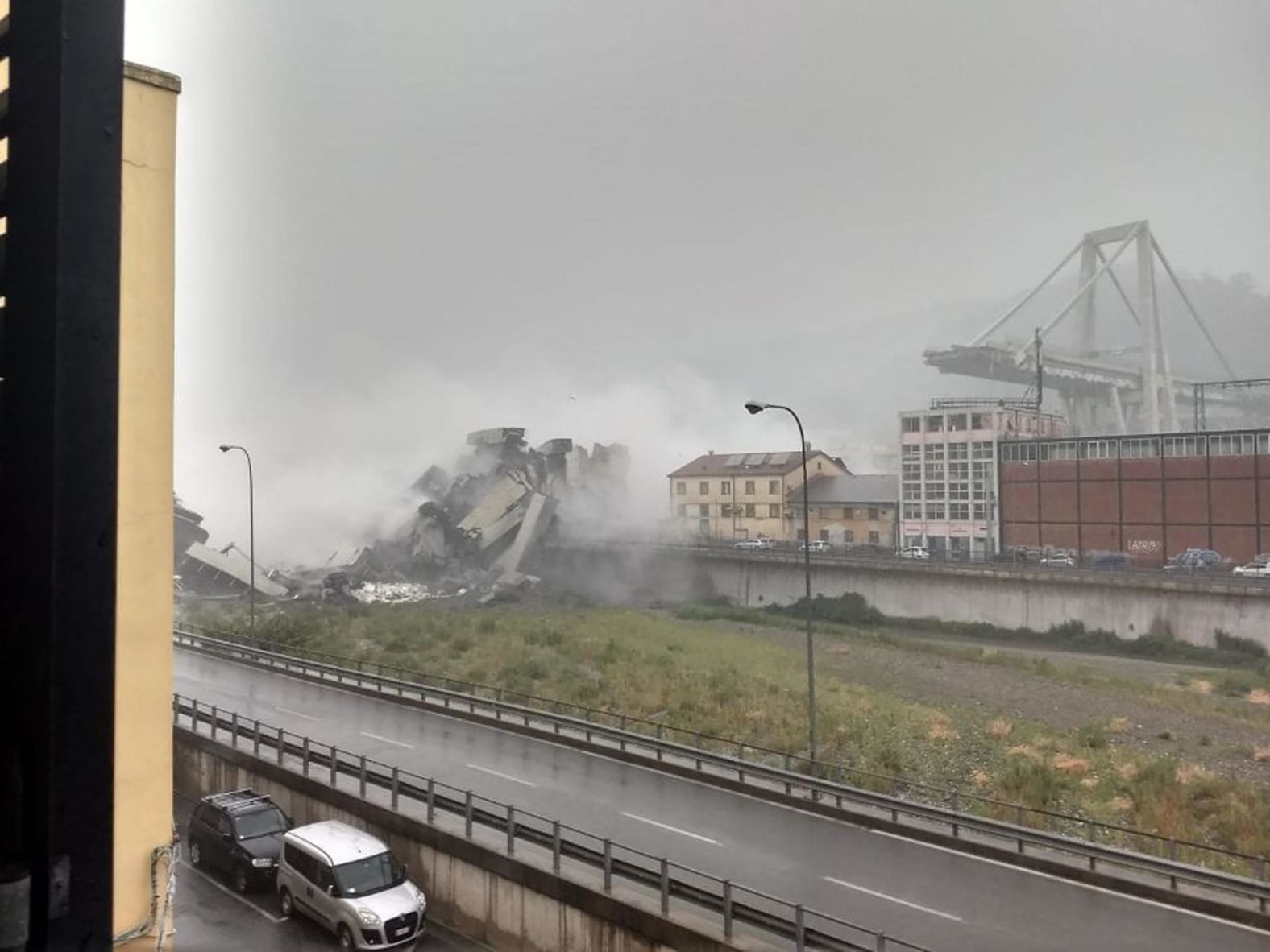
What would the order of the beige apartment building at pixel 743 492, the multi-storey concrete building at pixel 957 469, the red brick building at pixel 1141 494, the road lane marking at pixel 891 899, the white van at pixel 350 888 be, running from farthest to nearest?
1. the beige apartment building at pixel 743 492
2. the multi-storey concrete building at pixel 957 469
3. the red brick building at pixel 1141 494
4. the white van at pixel 350 888
5. the road lane marking at pixel 891 899

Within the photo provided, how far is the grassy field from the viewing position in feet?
33.6

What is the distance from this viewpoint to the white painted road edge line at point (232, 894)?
7152 millimetres

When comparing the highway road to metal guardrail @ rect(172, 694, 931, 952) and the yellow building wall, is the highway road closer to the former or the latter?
metal guardrail @ rect(172, 694, 931, 952)

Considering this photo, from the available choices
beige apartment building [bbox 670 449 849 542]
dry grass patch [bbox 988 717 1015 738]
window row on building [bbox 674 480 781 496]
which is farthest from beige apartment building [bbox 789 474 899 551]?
dry grass patch [bbox 988 717 1015 738]

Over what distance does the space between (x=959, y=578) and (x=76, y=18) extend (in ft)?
82.4

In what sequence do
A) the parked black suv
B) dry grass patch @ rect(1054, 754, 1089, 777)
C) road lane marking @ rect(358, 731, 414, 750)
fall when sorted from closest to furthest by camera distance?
the parked black suv → road lane marking @ rect(358, 731, 414, 750) → dry grass patch @ rect(1054, 754, 1089, 777)

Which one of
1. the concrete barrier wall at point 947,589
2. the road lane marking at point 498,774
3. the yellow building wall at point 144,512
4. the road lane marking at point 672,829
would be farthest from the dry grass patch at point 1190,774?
the yellow building wall at point 144,512

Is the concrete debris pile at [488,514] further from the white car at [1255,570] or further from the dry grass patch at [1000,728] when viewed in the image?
the white car at [1255,570]

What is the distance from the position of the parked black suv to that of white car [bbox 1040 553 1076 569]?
20.3 m

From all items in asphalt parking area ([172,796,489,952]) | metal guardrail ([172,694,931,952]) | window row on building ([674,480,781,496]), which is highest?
window row on building ([674,480,781,496])

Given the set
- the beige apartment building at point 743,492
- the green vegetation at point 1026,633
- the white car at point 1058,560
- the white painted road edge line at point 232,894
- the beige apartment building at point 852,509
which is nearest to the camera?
the white painted road edge line at point 232,894

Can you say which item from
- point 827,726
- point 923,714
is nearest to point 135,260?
point 827,726

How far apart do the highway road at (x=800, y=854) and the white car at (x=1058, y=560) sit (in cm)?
1729

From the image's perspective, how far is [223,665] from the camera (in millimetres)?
16641
